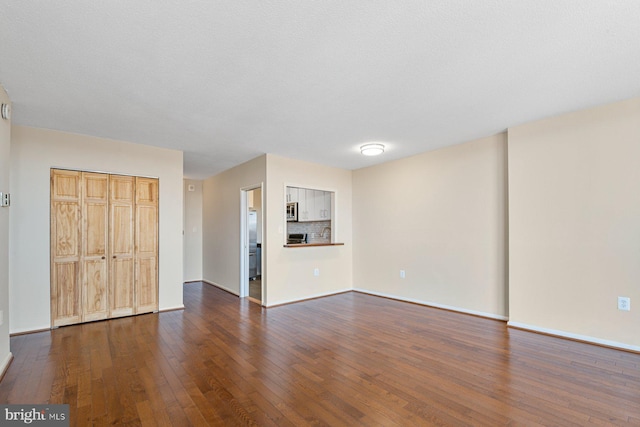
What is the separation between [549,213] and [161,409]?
403 cm

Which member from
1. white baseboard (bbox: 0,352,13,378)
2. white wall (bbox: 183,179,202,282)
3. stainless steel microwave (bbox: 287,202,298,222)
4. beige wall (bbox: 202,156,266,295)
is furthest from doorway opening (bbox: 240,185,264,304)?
white baseboard (bbox: 0,352,13,378)

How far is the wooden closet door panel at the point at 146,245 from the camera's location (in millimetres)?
4270

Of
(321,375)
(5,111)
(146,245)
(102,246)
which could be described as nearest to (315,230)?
(146,245)

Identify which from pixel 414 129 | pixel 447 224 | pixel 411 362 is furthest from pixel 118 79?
pixel 447 224

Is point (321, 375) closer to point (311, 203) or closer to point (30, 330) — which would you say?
point (30, 330)

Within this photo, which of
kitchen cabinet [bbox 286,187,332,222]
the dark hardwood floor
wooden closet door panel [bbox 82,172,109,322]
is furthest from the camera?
kitchen cabinet [bbox 286,187,332,222]

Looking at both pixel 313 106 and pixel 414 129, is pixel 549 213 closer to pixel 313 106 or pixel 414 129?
pixel 414 129

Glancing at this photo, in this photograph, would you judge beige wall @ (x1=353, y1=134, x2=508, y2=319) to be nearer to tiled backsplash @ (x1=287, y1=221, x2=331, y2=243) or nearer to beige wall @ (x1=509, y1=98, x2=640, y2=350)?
beige wall @ (x1=509, y1=98, x2=640, y2=350)

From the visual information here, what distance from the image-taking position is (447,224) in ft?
14.7

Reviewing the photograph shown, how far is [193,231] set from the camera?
690cm

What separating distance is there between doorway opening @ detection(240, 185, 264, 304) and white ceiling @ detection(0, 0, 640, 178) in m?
1.96

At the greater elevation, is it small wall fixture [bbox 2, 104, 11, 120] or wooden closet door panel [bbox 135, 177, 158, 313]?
small wall fixture [bbox 2, 104, 11, 120]

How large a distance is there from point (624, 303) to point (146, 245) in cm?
557

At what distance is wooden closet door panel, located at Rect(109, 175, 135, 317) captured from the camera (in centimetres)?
407
